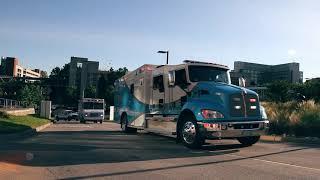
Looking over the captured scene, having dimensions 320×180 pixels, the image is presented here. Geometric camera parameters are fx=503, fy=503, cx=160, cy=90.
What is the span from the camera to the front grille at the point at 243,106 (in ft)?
52.1

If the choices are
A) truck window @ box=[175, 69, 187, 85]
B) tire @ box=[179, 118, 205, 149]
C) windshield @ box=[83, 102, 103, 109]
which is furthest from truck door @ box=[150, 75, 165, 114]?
windshield @ box=[83, 102, 103, 109]

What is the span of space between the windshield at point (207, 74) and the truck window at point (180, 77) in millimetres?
243

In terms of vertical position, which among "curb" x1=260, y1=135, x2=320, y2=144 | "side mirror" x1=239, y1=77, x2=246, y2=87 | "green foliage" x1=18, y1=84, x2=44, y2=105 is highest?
"green foliage" x1=18, y1=84, x2=44, y2=105

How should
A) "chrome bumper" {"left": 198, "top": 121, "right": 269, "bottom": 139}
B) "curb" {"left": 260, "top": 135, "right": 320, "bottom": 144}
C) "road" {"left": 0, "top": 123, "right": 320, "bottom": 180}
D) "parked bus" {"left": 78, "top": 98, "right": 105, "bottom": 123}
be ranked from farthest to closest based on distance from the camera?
"parked bus" {"left": 78, "top": 98, "right": 105, "bottom": 123}
"curb" {"left": 260, "top": 135, "right": 320, "bottom": 144}
"chrome bumper" {"left": 198, "top": 121, "right": 269, "bottom": 139}
"road" {"left": 0, "top": 123, "right": 320, "bottom": 180}

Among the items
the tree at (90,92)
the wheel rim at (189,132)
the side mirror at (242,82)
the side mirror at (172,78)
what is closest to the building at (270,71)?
the tree at (90,92)

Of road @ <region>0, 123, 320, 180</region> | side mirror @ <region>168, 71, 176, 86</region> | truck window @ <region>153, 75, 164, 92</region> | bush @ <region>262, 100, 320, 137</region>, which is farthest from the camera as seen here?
bush @ <region>262, 100, 320, 137</region>

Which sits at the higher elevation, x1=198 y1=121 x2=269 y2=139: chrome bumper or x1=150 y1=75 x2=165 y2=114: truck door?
x1=150 y1=75 x2=165 y2=114: truck door

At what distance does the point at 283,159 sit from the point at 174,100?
222 inches

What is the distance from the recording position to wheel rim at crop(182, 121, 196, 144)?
643 inches

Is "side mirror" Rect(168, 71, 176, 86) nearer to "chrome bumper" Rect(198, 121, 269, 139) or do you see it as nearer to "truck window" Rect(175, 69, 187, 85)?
"truck window" Rect(175, 69, 187, 85)

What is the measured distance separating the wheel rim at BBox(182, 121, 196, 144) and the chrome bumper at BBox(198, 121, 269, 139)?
56 centimetres

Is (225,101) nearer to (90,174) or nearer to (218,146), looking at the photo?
(218,146)

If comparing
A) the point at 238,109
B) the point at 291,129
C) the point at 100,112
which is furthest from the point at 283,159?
the point at 100,112

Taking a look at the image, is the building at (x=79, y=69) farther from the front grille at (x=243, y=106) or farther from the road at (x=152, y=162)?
the road at (x=152, y=162)
